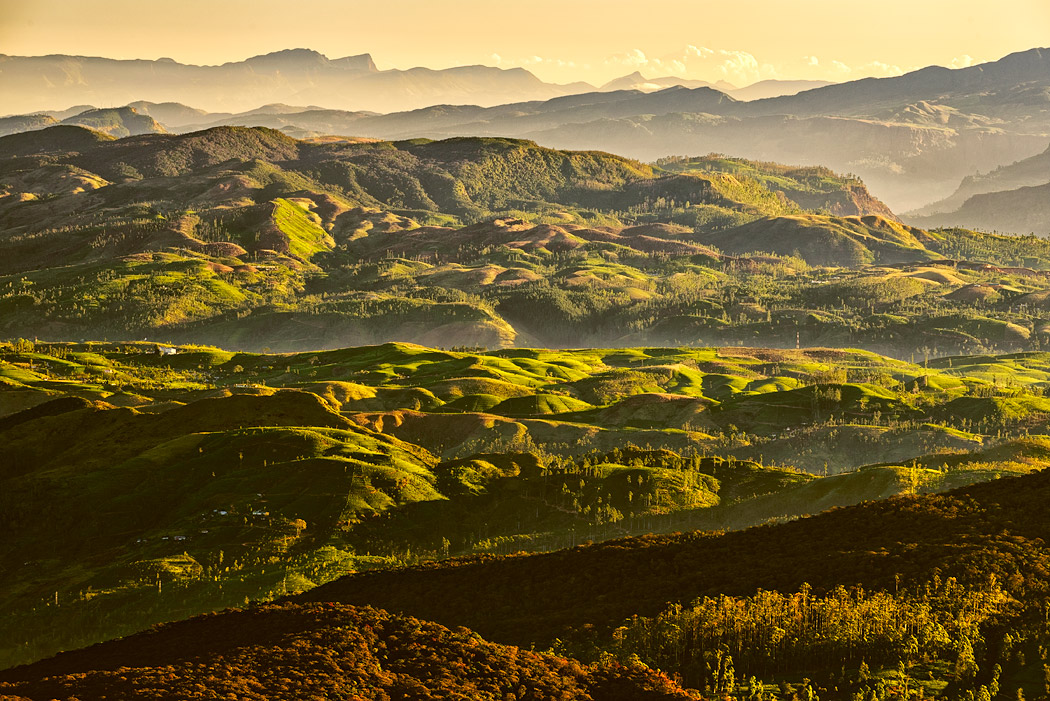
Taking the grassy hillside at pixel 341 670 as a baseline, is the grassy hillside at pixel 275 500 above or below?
below

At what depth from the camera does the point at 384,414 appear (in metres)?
158

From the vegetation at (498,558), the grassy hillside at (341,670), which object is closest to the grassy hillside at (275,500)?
the vegetation at (498,558)

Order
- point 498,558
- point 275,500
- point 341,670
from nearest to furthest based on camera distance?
point 341,670, point 498,558, point 275,500

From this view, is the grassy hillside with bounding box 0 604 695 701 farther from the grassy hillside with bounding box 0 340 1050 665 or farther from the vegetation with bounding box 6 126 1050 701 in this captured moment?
the grassy hillside with bounding box 0 340 1050 665

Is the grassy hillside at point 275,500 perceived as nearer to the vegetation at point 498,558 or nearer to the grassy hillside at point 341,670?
the vegetation at point 498,558

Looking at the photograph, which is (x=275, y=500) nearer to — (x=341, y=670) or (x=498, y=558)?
(x=498, y=558)

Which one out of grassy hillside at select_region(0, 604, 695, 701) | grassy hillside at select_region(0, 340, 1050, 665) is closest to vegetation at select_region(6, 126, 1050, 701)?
grassy hillside at select_region(0, 604, 695, 701)

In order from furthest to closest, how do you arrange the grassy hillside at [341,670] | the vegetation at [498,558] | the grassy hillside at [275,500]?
1. the grassy hillside at [275,500]
2. the vegetation at [498,558]
3. the grassy hillside at [341,670]

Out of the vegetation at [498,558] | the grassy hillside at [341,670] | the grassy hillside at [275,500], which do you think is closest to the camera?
the grassy hillside at [341,670]

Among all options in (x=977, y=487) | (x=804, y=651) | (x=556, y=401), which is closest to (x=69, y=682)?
(x=804, y=651)

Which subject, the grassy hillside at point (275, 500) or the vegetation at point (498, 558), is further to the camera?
the grassy hillside at point (275, 500)

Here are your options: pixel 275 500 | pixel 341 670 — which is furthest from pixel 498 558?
pixel 275 500

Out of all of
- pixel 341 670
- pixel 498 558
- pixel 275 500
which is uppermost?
pixel 341 670

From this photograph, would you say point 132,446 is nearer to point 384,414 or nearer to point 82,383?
point 384,414
